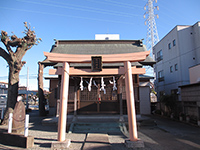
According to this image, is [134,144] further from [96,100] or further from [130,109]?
[96,100]

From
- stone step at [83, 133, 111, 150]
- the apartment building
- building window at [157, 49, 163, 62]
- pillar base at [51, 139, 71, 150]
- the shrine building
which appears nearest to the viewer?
pillar base at [51, 139, 71, 150]

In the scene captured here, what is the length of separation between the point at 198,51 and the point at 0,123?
23.9 metres

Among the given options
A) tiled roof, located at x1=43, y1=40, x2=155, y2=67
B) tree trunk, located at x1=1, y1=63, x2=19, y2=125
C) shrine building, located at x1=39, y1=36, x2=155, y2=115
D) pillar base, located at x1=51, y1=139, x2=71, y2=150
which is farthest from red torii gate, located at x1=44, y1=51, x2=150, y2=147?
tree trunk, located at x1=1, y1=63, x2=19, y2=125

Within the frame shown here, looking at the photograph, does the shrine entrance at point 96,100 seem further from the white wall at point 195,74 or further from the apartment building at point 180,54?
the apartment building at point 180,54

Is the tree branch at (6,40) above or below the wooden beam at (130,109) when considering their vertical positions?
above

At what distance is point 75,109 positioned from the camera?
10766 mm

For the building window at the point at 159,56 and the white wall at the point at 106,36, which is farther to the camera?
the building window at the point at 159,56

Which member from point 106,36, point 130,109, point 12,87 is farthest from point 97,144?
point 106,36

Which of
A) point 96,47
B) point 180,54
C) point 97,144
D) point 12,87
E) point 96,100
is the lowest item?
point 97,144

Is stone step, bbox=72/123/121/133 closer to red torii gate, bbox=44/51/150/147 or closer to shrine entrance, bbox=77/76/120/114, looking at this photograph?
shrine entrance, bbox=77/76/120/114

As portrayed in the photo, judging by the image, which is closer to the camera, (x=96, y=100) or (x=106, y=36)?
(x=96, y=100)

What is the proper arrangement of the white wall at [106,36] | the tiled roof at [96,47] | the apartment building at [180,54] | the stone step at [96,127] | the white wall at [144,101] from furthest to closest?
the apartment building at [180,54] → the white wall at [144,101] → the white wall at [106,36] → the tiled roof at [96,47] → the stone step at [96,127]

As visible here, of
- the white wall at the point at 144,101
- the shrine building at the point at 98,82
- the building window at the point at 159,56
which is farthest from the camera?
the building window at the point at 159,56

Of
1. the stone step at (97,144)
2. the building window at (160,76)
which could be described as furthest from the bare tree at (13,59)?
the building window at (160,76)
